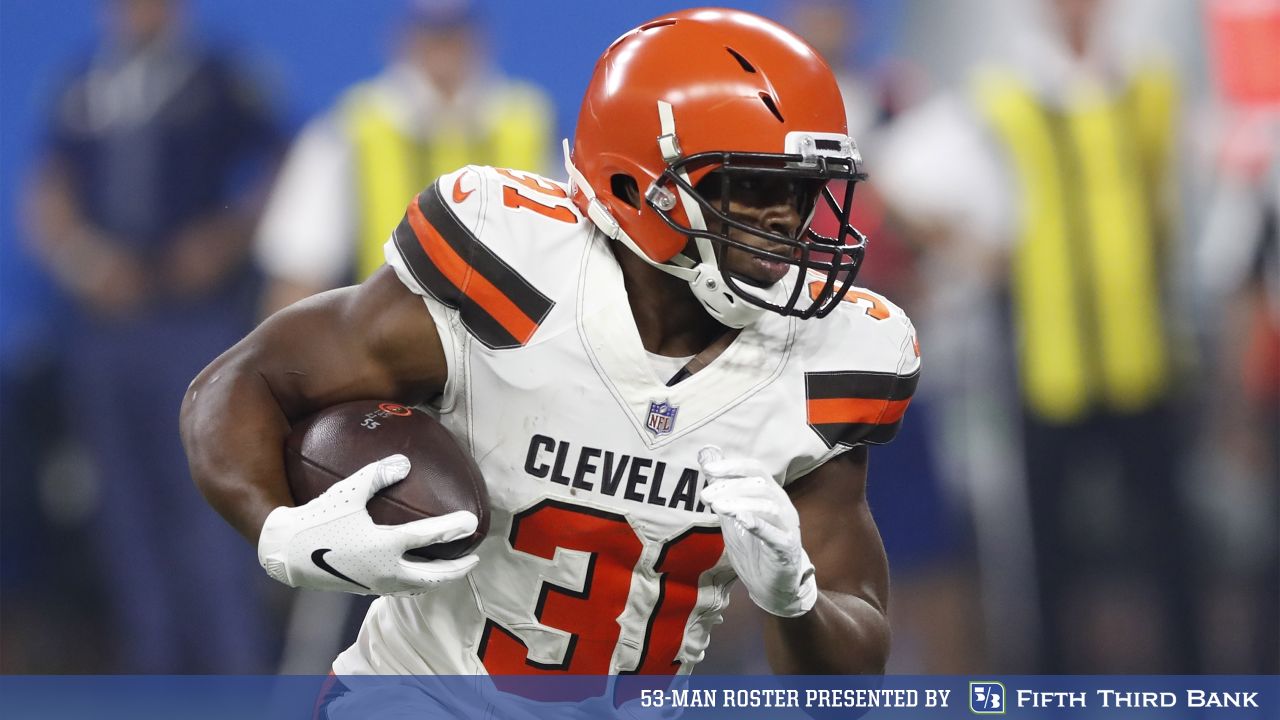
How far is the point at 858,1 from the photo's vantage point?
181 inches

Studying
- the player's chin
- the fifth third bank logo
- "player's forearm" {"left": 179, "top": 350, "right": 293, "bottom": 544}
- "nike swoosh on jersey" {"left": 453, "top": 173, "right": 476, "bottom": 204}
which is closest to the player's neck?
the player's chin

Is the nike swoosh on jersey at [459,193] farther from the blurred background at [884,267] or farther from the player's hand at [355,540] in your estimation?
the blurred background at [884,267]

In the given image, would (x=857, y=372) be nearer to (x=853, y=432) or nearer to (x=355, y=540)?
(x=853, y=432)

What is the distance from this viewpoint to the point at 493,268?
6.63 feet

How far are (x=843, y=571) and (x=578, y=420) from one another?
0.44 metres

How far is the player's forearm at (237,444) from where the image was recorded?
1.90 metres

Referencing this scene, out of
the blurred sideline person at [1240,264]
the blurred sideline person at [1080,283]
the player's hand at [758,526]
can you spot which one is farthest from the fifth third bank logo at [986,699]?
the blurred sideline person at [1240,264]

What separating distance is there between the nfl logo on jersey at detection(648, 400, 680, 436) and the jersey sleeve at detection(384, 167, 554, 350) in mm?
187

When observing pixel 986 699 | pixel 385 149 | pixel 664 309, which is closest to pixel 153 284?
pixel 385 149

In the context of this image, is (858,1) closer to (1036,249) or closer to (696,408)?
(1036,249)

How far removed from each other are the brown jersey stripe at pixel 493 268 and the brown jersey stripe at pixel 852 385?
37 centimetres

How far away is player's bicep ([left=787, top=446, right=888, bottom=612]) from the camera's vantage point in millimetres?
2176

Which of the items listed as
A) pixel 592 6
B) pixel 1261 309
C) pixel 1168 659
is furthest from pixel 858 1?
pixel 1168 659

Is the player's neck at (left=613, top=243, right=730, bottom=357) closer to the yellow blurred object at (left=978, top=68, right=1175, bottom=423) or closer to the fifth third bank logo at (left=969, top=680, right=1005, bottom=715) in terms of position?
the fifth third bank logo at (left=969, top=680, right=1005, bottom=715)
